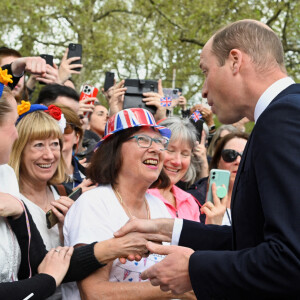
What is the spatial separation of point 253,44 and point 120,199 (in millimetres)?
1522

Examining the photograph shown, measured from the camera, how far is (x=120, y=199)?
338 cm

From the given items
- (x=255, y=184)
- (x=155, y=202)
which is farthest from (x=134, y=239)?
(x=255, y=184)

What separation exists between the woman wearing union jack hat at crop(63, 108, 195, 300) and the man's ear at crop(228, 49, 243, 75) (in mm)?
1269

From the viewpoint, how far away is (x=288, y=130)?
73.5 inches

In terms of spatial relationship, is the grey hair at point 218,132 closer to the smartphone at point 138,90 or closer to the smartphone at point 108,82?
the smartphone at point 108,82

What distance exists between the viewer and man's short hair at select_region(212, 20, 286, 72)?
7.26ft

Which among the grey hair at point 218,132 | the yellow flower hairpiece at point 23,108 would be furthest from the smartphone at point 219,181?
the grey hair at point 218,132

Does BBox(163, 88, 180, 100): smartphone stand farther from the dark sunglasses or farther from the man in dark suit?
the man in dark suit

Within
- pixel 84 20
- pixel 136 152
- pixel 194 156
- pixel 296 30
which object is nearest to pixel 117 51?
pixel 84 20

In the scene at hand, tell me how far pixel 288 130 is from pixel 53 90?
143 inches

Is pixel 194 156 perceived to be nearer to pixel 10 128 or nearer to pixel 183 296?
pixel 183 296

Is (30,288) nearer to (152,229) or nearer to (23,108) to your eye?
(152,229)

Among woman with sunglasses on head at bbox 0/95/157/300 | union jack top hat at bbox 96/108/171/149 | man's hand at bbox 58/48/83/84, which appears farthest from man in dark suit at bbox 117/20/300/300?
man's hand at bbox 58/48/83/84

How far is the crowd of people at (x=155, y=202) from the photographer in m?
1.89
